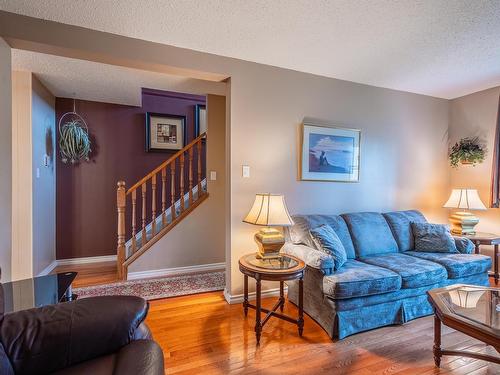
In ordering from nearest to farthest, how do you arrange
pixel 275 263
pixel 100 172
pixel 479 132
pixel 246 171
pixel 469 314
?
pixel 469 314
pixel 275 263
pixel 246 171
pixel 479 132
pixel 100 172

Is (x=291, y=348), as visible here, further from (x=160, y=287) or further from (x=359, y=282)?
(x=160, y=287)

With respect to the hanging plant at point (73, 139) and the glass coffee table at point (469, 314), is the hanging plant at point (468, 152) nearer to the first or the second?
the glass coffee table at point (469, 314)

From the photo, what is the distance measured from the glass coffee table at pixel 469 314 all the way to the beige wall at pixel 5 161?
302 centimetres

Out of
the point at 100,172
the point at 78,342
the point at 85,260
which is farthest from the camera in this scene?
the point at 100,172

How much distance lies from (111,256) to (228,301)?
8.08 feet

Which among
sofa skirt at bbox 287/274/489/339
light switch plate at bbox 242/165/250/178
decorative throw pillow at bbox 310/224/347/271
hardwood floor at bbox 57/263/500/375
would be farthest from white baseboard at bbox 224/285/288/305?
light switch plate at bbox 242/165/250/178

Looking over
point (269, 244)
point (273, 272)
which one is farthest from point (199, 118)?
point (273, 272)

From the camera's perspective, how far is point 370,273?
2148 mm

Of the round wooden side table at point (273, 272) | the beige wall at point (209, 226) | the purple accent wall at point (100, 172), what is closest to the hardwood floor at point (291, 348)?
the round wooden side table at point (273, 272)

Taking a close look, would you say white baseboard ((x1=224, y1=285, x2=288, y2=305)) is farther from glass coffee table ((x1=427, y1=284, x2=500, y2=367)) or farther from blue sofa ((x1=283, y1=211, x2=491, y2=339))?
glass coffee table ((x1=427, y1=284, x2=500, y2=367))

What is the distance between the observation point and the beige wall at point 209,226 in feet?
11.5

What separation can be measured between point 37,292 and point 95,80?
8.56 feet

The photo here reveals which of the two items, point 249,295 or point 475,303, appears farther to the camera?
point 249,295

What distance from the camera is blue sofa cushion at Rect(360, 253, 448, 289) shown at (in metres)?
2.23
